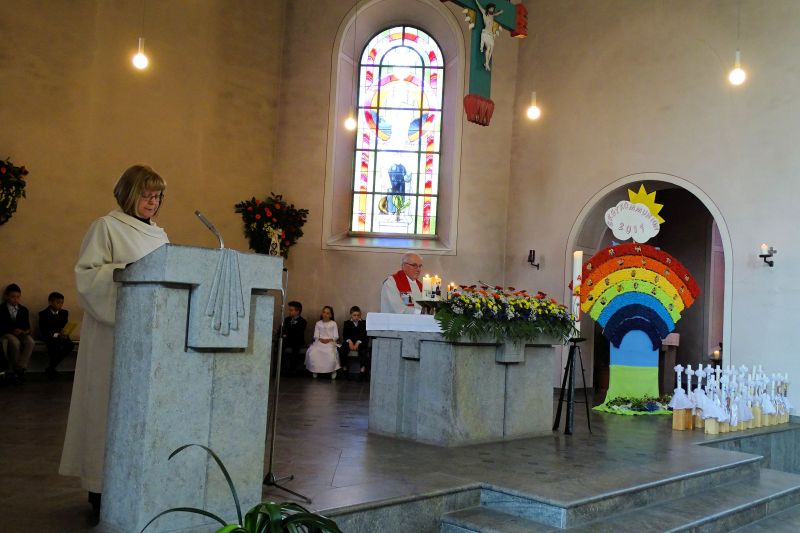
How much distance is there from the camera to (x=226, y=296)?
317 cm

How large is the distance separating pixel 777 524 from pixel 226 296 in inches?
166

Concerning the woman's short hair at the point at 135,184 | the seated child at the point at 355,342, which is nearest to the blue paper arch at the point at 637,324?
the seated child at the point at 355,342

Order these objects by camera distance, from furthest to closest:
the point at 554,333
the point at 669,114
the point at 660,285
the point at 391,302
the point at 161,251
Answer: the point at 669,114 < the point at 660,285 < the point at 391,302 < the point at 554,333 < the point at 161,251

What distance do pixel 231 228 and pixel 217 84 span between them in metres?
2.28

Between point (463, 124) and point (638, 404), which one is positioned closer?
point (638, 404)

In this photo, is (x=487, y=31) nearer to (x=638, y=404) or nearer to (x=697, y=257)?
(x=638, y=404)

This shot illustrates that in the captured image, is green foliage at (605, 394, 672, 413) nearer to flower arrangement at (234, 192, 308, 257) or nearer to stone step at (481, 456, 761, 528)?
stone step at (481, 456, 761, 528)

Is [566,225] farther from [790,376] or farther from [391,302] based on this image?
[391,302]

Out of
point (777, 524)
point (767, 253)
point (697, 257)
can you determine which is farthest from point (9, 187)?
point (697, 257)

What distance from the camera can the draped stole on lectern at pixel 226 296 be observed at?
10.3ft

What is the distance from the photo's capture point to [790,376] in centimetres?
942

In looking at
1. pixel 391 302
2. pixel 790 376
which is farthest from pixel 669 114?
pixel 391 302

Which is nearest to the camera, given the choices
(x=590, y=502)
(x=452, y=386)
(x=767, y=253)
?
(x=590, y=502)

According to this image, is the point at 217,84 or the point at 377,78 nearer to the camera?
the point at 217,84
